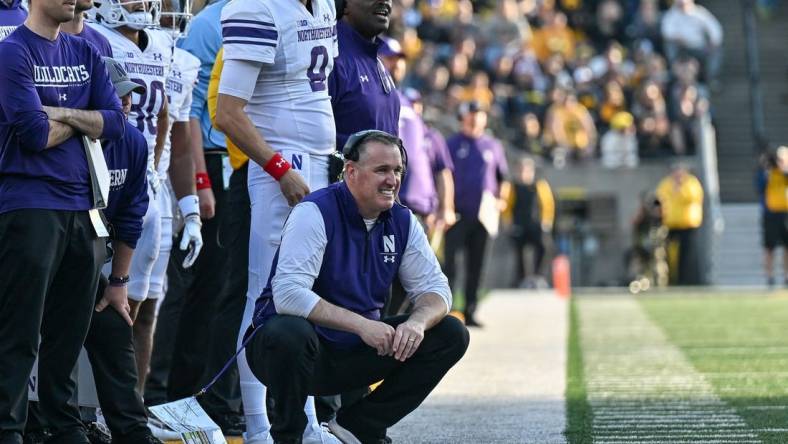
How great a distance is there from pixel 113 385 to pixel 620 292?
19.8m

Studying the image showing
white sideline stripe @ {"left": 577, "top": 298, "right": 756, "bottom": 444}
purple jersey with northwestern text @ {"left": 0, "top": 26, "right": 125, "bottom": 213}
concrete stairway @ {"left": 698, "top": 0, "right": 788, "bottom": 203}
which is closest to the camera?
purple jersey with northwestern text @ {"left": 0, "top": 26, "right": 125, "bottom": 213}

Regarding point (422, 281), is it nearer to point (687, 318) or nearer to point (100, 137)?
point (100, 137)

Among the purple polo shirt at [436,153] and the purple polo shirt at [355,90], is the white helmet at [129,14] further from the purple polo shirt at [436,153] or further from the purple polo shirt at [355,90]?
the purple polo shirt at [436,153]

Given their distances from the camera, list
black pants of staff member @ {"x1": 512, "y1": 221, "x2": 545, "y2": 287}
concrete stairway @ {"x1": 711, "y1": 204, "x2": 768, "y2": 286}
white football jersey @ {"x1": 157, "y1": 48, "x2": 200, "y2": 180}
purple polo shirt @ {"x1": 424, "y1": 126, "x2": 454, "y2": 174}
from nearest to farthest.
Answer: white football jersey @ {"x1": 157, "y1": 48, "x2": 200, "y2": 180} → purple polo shirt @ {"x1": 424, "y1": 126, "x2": 454, "y2": 174} → black pants of staff member @ {"x1": 512, "y1": 221, "x2": 545, "y2": 287} → concrete stairway @ {"x1": 711, "y1": 204, "x2": 768, "y2": 286}

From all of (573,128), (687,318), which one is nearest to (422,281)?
(687,318)

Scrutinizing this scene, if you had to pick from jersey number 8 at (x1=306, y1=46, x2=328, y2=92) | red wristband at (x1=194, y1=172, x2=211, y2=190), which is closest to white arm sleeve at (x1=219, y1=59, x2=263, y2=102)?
jersey number 8 at (x1=306, y1=46, x2=328, y2=92)

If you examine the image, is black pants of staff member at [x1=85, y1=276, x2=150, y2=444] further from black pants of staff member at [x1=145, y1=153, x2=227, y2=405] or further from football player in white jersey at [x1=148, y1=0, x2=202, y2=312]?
black pants of staff member at [x1=145, y1=153, x2=227, y2=405]

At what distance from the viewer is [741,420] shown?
8.51 m

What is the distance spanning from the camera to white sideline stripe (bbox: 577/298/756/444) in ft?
26.2

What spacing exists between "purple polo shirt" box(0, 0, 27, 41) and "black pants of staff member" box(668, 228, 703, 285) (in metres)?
20.5

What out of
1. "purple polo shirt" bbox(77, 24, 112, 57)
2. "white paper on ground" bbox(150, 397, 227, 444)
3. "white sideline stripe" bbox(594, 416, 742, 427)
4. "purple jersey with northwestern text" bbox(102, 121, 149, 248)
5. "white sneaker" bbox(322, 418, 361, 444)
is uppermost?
"purple polo shirt" bbox(77, 24, 112, 57)

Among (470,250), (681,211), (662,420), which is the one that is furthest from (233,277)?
(681,211)

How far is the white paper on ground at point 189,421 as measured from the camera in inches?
263

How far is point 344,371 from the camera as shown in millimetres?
6762
